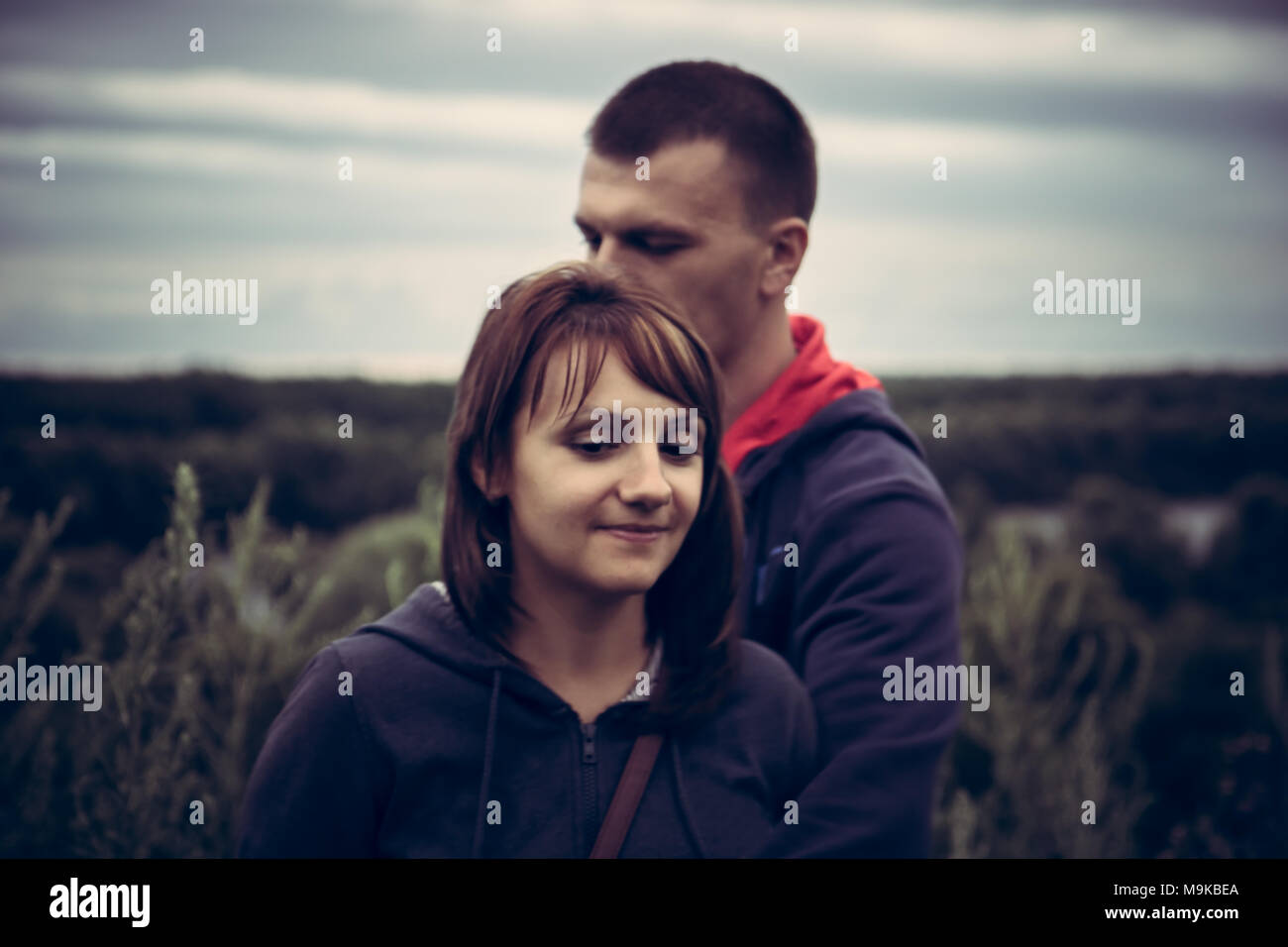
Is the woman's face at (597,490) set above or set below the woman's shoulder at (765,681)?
above

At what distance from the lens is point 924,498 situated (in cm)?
294

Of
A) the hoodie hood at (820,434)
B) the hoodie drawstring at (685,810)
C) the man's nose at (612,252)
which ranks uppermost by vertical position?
the man's nose at (612,252)

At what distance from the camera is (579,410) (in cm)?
224

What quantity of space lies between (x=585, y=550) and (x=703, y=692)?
38cm

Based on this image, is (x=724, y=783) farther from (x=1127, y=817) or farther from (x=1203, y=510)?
(x=1203, y=510)

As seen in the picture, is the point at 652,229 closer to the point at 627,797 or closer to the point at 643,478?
the point at 643,478

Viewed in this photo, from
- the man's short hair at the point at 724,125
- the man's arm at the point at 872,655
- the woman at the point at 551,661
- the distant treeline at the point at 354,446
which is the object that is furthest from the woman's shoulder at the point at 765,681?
the distant treeline at the point at 354,446

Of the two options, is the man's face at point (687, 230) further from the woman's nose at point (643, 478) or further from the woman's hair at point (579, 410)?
the woman's nose at point (643, 478)

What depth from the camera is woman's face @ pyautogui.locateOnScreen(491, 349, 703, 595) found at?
2234 millimetres

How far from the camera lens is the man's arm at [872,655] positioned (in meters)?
2.54

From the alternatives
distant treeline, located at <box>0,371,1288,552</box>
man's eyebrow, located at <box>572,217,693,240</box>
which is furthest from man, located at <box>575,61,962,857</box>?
distant treeline, located at <box>0,371,1288,552</box>

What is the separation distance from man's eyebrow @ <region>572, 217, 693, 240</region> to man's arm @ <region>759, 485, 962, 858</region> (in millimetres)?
851

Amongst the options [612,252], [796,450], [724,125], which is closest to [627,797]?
[796,450]
